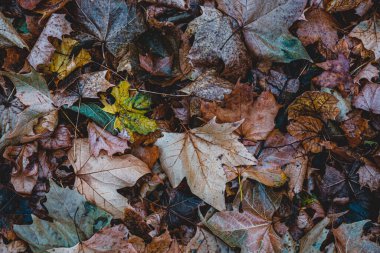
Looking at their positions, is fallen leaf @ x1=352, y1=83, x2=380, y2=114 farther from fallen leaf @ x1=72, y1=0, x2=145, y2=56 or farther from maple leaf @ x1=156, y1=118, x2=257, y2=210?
fallen leaf @ x1=72, y1=0, x2=145, y2=56

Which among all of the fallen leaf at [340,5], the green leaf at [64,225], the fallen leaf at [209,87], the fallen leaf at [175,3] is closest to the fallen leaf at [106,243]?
the green leaf at [64,225]

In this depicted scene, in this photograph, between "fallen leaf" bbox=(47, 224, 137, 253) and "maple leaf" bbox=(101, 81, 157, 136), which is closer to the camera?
"fallen leaf" bbox=(47, 224, 137, 253)

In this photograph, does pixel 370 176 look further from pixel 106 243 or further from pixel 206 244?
pixel 106 243

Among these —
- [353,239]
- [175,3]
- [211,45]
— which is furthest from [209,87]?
[353,239]

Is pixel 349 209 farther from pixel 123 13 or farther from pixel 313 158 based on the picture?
pixel 123 13

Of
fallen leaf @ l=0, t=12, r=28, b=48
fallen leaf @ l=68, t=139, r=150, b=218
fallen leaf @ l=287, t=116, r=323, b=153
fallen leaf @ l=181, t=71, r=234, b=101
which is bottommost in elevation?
fallen leaf @ l=68, t=139, r=150, b=218

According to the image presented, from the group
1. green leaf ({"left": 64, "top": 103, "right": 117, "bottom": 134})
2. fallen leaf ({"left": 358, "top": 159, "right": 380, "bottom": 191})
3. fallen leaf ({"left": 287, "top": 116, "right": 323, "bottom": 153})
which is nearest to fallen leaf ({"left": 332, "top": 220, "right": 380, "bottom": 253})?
fallen leaf ({"left": 358, "top": 159, "right": 380, "bottom": 191})

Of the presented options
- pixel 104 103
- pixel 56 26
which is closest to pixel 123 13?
pixel 56 26
